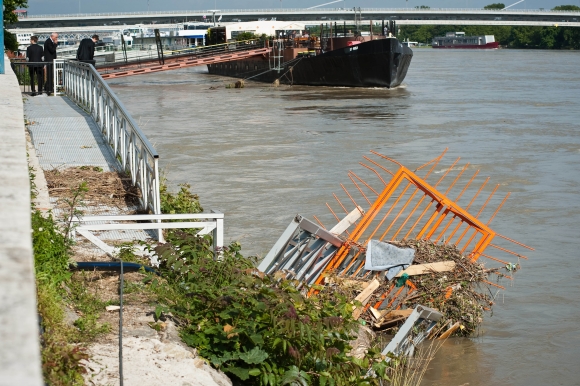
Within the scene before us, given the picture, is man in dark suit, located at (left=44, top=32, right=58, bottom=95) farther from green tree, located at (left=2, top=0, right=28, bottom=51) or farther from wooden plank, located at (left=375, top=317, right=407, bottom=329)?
wooden plank, located at (left=375, top=317, right=407, bottom=329)

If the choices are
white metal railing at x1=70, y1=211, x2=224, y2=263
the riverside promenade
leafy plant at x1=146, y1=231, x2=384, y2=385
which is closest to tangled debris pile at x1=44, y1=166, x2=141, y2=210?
white metal railing at x1=70, y1=211, x2=224, y2=263

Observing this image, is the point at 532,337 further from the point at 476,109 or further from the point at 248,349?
the point at 476,109

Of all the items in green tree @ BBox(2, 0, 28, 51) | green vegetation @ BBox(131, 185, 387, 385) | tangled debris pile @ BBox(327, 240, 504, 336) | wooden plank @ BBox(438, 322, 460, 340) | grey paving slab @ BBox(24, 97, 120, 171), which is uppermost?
green tree @ BBox(2, 0, 28, 51)

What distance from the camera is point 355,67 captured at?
42562mm

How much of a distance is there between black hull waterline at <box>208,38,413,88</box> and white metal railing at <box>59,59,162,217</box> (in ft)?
83.4

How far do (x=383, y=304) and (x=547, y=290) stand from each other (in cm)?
233

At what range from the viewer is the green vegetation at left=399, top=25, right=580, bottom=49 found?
12162cm

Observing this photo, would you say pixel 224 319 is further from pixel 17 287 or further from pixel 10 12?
pixel 10 12

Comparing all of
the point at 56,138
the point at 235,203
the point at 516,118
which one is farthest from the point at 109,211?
the point at 516,118

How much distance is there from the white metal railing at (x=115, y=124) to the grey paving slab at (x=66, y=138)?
0.14m

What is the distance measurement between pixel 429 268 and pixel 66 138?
20.8ft

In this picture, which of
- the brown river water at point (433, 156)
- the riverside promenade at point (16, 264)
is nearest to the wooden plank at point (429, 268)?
the brown river water at point (433, 156)

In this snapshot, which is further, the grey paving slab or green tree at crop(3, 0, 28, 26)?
green tree at crop(3, 0, 28, 26)

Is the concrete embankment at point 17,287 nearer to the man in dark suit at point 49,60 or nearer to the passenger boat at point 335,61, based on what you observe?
the man in dark suit at point 49,60
